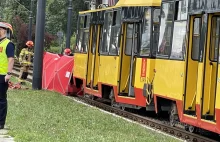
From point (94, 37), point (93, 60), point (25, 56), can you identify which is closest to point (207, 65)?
point (93, 60)

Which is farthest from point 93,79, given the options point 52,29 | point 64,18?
point 52,29

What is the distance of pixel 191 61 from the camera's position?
12.7m

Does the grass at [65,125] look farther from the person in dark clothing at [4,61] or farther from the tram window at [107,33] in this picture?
the tram window at [107,33]

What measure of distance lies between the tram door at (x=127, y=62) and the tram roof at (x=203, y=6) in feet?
14.6

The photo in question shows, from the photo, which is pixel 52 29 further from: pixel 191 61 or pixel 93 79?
pixel 191 61

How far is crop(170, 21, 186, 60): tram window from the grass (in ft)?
6.27

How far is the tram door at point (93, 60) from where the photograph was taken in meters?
20.3

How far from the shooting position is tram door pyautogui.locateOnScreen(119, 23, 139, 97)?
1703cm

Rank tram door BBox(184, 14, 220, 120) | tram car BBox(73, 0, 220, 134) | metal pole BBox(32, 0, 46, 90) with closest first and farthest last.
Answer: tram door BBox(184, 14, 220, 120) → tram car BBox(73, 0, 220, 134) → metal pole BBox(32, 0, 46, 90)

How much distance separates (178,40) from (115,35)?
4.90 meters

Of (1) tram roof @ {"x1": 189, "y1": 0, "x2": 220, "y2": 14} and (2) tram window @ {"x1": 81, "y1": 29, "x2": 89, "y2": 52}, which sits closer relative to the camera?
(1) tram roof @ {"x1": 189, "y1": 0, "x2": 220, "y2": 14}

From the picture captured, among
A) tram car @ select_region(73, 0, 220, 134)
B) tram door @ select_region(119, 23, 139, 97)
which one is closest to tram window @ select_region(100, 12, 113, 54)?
tram car @ select_region(73, 0, 220, 134)

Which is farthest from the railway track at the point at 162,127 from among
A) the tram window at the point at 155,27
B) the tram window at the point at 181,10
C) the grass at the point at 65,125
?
the tram window at the point at 181,10

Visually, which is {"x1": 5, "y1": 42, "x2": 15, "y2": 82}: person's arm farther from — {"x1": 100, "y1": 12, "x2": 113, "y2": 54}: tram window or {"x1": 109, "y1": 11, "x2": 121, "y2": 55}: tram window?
{"x1": 100, "y1": 12, "x2": 113, "y2": 54}: tram window
